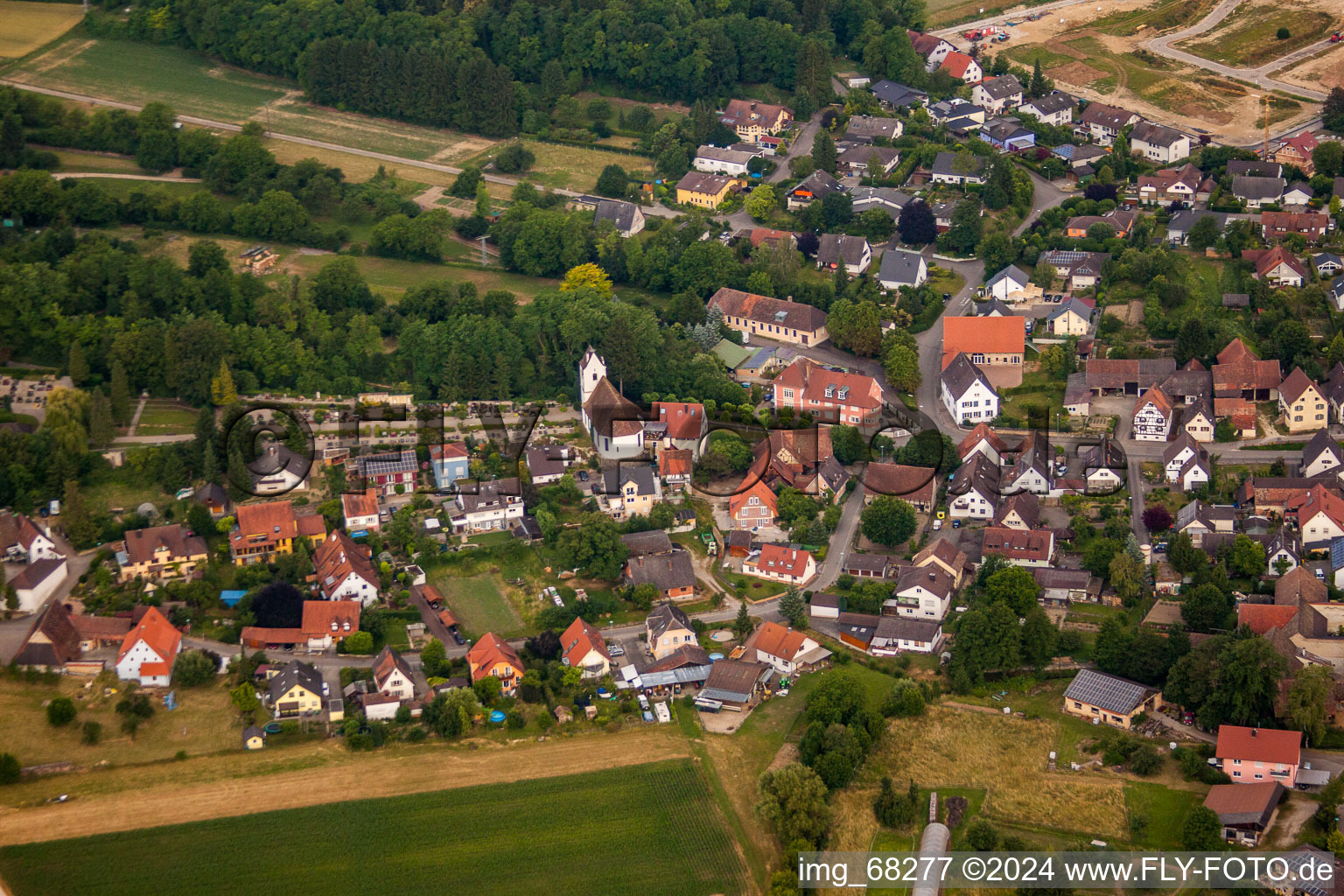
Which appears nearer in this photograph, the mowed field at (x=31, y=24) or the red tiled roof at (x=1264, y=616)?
the red tiled roof at (x=1264, y=616)

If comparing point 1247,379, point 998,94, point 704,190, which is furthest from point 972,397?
point 998,94

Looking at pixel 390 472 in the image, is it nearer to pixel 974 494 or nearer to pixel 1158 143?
pixel 974 494

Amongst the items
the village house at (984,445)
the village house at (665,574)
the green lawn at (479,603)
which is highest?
the village house at (984,445)

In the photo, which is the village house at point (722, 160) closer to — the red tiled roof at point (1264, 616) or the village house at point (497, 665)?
the village house at point (497, 665)

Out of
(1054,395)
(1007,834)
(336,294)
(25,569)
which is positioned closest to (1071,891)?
(1007,834)

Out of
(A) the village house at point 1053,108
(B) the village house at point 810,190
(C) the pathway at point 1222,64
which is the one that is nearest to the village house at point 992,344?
(B) the village house at point 810,190

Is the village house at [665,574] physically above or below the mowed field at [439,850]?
above

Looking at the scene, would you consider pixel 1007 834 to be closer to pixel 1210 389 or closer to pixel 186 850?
pixel 186 850
